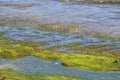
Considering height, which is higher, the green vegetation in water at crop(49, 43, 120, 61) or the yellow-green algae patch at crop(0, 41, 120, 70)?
the yellow-green algae patch at crop(0, 41, 120, 70)

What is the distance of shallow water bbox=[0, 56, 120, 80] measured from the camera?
48.6 ft

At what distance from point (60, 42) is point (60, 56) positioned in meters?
3.95

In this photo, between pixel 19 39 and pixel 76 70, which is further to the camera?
pixel 19 39

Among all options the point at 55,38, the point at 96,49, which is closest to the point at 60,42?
the point at 55,38

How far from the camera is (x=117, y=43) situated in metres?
21.3

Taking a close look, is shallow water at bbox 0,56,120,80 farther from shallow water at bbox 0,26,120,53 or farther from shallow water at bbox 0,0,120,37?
shallow water at bbox 0,0,120,37

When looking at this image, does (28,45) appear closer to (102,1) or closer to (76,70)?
(76,70)

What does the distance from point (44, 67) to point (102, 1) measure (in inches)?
1027

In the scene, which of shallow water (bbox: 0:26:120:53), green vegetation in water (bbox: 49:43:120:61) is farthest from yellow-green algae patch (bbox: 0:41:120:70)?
shallow water (bbox: 0:26:120:53)

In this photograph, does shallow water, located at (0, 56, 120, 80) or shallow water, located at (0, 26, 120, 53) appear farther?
shallow water, located at (0, 26, 120, 53)

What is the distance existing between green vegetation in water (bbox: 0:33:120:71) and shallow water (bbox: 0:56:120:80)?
578mm

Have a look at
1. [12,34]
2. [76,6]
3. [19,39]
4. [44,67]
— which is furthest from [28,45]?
[76,6]

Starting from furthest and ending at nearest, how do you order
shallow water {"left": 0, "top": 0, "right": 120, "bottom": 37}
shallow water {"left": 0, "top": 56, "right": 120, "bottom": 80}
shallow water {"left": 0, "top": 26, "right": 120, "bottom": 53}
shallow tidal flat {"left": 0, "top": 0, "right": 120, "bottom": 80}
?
shallow water {"left": 0, "top": 0, "right": 120, "bottom": 37} → shallow water {"left": 0, "top": 26, "right": 120, "bottom": 53} → shallow tidal flat {"left": 0, "top": 0, "right": 120, "bottom": 80} → shallow water {"left": 0, "top": 56, "right": 120, "bottom": 80}

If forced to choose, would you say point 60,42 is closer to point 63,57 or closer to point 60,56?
point 60,56
